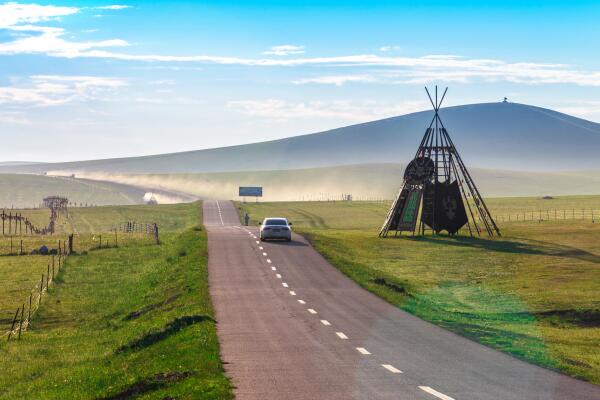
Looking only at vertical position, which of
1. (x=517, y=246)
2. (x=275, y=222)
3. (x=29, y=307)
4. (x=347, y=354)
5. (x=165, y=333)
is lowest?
(x=29, y=307)

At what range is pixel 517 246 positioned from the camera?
287 feet

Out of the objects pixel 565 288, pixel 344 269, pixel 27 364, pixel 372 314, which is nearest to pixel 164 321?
pixel 27 364

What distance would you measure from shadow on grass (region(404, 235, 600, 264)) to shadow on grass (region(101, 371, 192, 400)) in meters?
55.9

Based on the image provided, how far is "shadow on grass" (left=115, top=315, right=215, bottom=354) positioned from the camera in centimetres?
3275

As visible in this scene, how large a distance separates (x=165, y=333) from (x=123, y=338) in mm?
4987

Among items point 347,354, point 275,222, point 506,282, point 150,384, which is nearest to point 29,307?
point 347,354

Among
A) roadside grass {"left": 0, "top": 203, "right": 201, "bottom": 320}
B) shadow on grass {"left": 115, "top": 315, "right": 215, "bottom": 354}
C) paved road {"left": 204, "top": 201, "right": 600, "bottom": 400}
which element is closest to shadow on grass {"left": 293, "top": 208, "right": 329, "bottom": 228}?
roadside grass {"left": 0, "top": 203, "right": 201, "bottom": 320}

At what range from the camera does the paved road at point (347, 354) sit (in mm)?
22156

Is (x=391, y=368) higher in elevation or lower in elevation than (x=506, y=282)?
higher

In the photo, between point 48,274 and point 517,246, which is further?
point 517,246

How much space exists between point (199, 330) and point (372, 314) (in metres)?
8.50

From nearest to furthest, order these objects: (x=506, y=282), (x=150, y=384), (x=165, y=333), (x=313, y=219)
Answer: (x=150, y=384), (x=165, y=333), (x=506, y=282), (x=313, y=219)

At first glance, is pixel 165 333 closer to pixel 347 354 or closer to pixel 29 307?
pixel 347 354

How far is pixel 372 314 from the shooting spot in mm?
38531
